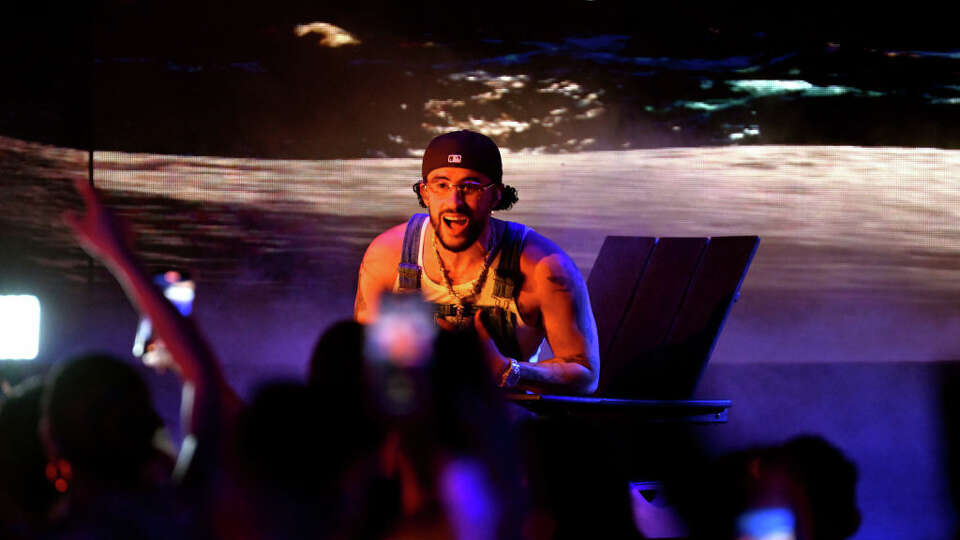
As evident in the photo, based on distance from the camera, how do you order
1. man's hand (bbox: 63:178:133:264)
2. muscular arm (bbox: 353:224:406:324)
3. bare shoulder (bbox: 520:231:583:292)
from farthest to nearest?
muscular arm (bbox: 353:224:406:324)
bare shoulder (bbox: 520:231:583:292)
man's hand (bbox: 63:178:133:264)

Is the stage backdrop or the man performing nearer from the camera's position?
the man performing

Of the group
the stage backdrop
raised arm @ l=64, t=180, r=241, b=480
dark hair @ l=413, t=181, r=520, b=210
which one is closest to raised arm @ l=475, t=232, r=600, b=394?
dark hair @ l=413, t=181, r=520, b=210

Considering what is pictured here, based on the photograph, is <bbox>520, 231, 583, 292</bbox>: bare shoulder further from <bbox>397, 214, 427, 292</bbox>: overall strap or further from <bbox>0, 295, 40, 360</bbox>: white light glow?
<bbox>0, 295, 40, 360</bbox>: white light glow

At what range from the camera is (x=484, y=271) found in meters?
3.33

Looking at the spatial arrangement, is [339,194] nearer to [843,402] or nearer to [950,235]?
[843,402]

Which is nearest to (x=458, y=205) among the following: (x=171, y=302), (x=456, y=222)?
(x=456, y=222)

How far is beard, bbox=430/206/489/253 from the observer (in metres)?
3.25

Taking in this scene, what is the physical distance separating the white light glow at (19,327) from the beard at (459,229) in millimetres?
1160

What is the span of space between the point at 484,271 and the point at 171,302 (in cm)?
161

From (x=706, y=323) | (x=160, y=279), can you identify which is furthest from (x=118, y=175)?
(x=160, y=279)

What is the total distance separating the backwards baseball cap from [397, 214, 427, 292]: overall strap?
0.82 ft

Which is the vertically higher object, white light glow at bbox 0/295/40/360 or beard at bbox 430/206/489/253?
beard at bbox 430/206/489/253

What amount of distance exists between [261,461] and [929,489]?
14.8 feet

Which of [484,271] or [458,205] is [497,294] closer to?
[484,271]
